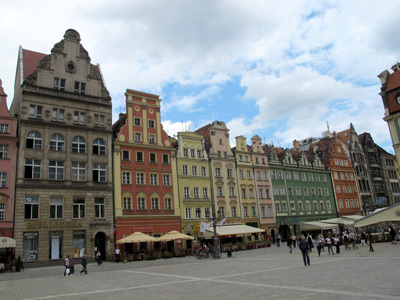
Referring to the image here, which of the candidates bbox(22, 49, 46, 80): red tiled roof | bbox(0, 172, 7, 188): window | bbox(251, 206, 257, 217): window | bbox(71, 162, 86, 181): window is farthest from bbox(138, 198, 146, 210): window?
bbox(22, 49, 46, 80): red tiled roof

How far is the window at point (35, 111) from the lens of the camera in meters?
37.6

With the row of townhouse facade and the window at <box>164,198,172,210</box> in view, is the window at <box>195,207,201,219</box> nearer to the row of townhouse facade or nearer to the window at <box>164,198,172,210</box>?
the row of townhouse facade

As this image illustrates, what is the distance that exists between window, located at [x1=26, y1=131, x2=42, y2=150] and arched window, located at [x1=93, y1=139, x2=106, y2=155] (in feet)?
19.5

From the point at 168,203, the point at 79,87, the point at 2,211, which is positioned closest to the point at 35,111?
the point at 79,87

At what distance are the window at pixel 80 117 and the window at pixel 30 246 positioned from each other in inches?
511

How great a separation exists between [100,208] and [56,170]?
6261 mm

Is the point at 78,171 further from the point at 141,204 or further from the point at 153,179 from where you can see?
the point at 153,179

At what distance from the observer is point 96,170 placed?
40375mm

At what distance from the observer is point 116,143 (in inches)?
1683

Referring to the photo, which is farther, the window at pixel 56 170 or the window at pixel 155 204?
the window at pixel 155 204

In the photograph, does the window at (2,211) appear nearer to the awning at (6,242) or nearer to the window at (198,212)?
the awning at (6,242)

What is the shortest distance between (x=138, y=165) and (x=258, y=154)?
22.6 metres

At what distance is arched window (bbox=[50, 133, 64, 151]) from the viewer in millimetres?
38256

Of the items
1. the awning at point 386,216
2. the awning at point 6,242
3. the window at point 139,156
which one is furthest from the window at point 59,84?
the awning at point 386,216
